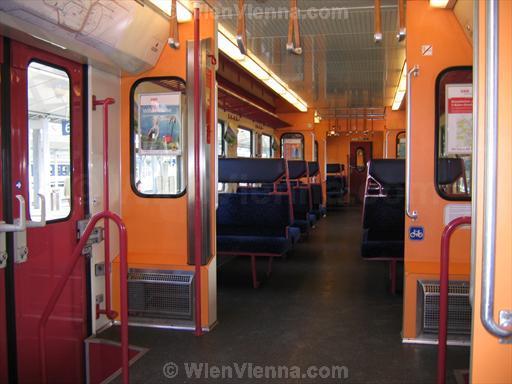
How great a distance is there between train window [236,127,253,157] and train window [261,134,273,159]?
3.40 ft

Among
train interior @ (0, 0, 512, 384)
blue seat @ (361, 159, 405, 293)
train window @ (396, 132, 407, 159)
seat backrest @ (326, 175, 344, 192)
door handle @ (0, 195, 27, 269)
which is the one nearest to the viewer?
door handle @ (0, 195, 27, 269)

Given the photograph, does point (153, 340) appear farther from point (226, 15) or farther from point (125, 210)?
point (226, 15)

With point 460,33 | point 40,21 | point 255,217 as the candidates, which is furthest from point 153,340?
point 460,33

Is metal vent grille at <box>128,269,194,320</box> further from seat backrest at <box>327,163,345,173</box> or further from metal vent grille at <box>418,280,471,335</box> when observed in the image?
seat backrest at <box>327,163,345,173</box>

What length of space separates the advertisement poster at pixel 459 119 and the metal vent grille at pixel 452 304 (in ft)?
2.98

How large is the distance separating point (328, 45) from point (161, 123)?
2.82 m

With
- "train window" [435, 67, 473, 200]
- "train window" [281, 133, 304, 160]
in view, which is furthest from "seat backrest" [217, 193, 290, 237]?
"train window" [281, 133, 304, 160]

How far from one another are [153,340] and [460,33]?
3.02 meters

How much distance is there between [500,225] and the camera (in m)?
1.33

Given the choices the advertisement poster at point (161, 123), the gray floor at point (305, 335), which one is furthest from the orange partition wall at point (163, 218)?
the gray floor at point (305, 335)

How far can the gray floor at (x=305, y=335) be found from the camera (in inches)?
122

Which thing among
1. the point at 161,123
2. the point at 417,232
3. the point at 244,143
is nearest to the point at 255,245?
the point at 161,123

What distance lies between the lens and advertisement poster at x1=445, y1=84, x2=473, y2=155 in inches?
134

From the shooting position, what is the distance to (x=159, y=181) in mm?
4129
